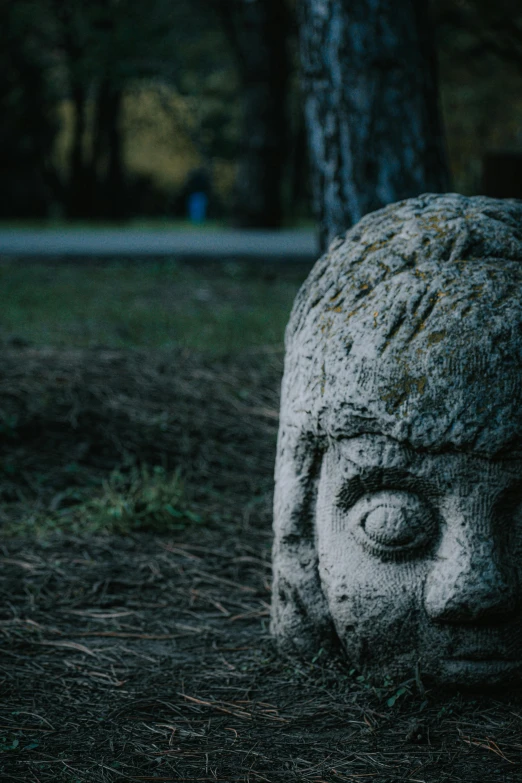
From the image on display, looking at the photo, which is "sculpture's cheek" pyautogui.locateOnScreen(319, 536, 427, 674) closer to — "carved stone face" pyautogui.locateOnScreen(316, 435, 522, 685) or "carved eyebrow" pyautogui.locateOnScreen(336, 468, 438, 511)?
"carved stone face" pyautogui.locateOnScreen(316, 435, 522, 685)

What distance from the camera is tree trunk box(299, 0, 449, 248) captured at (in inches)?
184

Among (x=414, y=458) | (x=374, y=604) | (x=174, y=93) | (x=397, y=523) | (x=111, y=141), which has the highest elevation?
(x=174, y=93)

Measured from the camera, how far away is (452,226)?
109 inches

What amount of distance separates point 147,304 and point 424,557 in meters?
6.73

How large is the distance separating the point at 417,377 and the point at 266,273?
30.0ft

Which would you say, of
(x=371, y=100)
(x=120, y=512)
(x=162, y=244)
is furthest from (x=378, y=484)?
(x=162, y=244)

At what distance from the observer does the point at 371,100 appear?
4.71 m

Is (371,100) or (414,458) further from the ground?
(371,100)

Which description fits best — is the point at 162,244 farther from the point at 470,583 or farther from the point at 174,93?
the point at 174,93

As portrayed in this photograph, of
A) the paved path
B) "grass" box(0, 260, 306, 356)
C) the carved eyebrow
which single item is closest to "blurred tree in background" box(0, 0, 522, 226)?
the paved path

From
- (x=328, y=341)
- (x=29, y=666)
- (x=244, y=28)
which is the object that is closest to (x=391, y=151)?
(x=328, y=341)

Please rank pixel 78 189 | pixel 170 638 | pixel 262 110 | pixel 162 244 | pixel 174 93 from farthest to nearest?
pixel 174 93 → pixel 78 189 → pixel 262 110 → pixel 162 244 → pixel 170 638

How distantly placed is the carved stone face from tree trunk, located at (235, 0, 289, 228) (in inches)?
539

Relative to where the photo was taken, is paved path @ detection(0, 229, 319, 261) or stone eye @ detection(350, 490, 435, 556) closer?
stone eye @ detection(350, 490, 435, 556)
